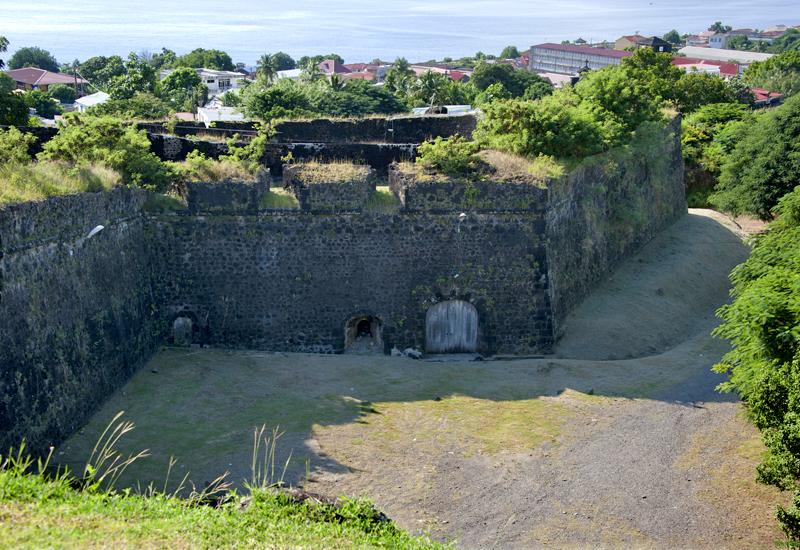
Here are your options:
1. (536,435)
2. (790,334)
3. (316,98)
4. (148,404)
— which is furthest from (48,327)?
(316,98)

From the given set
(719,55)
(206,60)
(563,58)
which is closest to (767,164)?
(206,60)

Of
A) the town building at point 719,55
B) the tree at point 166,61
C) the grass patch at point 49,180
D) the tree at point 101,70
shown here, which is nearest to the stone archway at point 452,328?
the grass patch at point 49,180

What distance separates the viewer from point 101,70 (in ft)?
282

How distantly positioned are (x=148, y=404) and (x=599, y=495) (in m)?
7.86

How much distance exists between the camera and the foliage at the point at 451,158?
61.3 ft

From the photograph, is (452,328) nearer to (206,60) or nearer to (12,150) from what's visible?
(12,150)

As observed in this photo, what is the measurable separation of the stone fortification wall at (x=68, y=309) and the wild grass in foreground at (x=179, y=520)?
2.93 m

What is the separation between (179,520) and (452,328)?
10.5m

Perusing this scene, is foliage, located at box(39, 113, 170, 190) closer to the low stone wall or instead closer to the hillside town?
the low stone wall

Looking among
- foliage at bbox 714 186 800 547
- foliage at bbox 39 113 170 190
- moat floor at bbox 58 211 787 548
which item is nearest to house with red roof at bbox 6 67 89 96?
foliage at bbox 39 113 170 190

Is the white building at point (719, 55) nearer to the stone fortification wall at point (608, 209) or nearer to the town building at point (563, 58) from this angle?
the town building at point (563, 58)

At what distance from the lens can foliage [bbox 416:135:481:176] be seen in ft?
61.3

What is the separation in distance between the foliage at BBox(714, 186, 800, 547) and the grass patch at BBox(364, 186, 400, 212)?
7097 millimetres

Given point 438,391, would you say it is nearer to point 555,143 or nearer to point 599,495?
point 599,495
